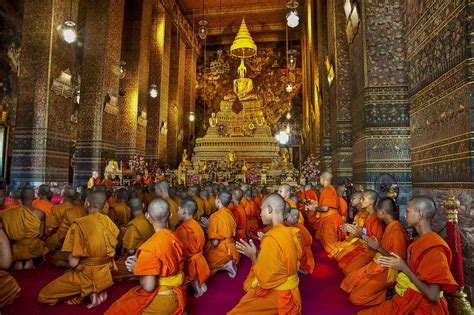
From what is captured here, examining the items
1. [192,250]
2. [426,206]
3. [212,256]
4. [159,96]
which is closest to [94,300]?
[192,250]

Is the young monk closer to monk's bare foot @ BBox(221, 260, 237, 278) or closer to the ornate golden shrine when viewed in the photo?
monk's bare foot @ BBox(221, 260, 237, 278)

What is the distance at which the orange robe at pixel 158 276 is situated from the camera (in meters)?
2.35

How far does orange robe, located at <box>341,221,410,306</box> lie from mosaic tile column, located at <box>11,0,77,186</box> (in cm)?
849

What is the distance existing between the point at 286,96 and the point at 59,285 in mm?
20753

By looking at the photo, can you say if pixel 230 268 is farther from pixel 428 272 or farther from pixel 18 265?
pixel 18 265

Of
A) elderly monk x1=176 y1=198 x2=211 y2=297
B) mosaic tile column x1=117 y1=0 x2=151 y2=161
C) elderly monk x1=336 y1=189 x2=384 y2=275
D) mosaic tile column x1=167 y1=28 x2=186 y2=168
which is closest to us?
elderly monk x1=176 y1=198 x2=211 y2=297

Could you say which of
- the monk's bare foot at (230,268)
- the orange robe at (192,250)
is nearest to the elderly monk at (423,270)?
the orange robe at (192,250)

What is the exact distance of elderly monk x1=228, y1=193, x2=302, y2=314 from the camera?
92.1 inches

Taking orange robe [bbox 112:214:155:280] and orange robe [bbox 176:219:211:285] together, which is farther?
orange robe [bbox 112:214:155:280]

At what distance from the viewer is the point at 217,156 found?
17.7 meters

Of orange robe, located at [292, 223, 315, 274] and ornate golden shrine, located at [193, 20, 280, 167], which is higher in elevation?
ornate golden shrine, located at [193, 20, 280, 167]

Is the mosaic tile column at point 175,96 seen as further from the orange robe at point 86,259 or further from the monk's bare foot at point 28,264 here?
the orange robe at point 86,259

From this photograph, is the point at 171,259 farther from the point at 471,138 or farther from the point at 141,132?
the point at 141,132

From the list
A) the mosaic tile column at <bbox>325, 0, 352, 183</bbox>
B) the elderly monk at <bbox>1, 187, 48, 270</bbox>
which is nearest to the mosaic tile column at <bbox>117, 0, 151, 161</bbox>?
the mosaic tile column at <bbox>325, 0, 352, 183</bbox>
